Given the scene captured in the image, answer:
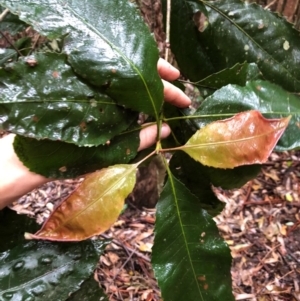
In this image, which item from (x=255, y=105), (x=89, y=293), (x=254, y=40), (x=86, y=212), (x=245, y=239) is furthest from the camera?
(x=245, y=239)

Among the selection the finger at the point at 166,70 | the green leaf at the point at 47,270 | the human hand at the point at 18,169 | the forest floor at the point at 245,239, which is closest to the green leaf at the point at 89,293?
the green leaf at the point at 47,270

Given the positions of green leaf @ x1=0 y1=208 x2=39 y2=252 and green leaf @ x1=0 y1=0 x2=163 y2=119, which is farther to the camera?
green leaf @ x1=0 y1=208 x2=39 y2=252

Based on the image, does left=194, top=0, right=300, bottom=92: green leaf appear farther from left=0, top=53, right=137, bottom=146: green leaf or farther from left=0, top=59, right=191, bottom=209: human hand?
left=0, top=53, right=137, bottom=146: green leaf

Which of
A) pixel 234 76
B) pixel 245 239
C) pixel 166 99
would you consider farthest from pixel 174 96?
pixel 245 239

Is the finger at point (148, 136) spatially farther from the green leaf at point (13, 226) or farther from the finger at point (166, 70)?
the green leaf at point (13, 226)

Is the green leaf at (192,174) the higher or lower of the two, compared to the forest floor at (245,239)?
higher

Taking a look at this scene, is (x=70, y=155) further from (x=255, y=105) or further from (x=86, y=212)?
(x=255, y=105)

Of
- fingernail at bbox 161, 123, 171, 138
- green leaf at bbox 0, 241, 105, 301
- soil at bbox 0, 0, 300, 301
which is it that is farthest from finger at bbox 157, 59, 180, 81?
soil at bbox 0, 0, 300, 301
